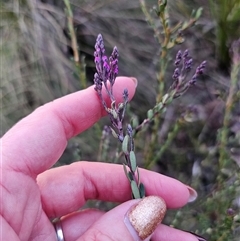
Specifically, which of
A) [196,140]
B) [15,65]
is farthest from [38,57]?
[196,140]

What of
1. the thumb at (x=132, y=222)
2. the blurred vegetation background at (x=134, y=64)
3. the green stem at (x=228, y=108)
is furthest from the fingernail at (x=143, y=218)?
the blurred vegetation background at (x=134, y=64)

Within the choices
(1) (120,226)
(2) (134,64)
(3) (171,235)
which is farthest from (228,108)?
(2) (134,64)

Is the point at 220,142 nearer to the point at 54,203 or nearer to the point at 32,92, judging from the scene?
the point at 54,203

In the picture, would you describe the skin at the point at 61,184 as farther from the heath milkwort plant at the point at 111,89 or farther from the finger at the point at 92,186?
the heath milkwort plant at the point at 111,89

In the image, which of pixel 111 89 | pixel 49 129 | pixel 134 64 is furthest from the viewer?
pixel 134 64

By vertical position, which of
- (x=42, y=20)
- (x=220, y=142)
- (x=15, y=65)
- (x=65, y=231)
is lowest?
(x=65, y=231)

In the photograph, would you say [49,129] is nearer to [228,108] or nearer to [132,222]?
[132,222]
